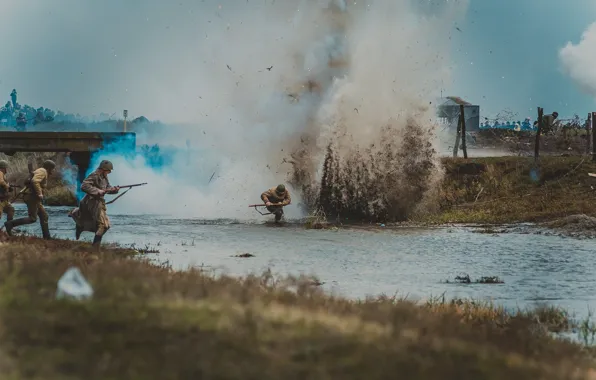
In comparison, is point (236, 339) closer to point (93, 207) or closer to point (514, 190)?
point (93, 207)

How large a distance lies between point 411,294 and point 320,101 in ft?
86.0

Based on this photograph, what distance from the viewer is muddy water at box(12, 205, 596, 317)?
66.0 ft

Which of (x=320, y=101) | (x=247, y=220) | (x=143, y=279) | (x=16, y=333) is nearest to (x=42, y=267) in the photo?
(x=143, y=279)

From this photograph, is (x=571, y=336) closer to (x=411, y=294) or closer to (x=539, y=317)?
(x=539, y=317)

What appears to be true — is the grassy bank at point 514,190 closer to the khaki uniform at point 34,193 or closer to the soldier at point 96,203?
the khaki uniform at point 34,193

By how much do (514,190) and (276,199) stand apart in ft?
37.8

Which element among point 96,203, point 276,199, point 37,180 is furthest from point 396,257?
point 276,199

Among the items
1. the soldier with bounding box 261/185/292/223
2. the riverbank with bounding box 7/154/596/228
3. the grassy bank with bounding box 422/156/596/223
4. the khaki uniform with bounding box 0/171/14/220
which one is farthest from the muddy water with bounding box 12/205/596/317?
the grassy bank with bounding box 422/156/596/223

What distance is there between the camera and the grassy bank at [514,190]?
1560 inches

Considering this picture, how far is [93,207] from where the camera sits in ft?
77.7

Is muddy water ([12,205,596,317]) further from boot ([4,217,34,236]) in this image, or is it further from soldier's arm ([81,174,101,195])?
boot ([4,217,34,236])

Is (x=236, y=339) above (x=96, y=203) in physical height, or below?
below

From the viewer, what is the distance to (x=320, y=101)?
44.4 metres

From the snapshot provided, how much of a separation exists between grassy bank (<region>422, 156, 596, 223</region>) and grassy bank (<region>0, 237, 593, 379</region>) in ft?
89.1
